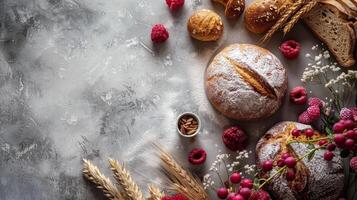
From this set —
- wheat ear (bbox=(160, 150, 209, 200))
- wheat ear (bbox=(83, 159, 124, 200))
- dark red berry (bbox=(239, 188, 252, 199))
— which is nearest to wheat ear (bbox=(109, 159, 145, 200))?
wheat ear (bbox=(83, 159, 124, 200))

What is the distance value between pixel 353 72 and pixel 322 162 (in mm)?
473

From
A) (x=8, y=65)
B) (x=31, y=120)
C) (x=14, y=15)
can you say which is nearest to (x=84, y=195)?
(x=31, y=120)

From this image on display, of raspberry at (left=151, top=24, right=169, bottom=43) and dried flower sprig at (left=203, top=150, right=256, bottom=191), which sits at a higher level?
raspberry at (left=151, top=24, right=169, bottom=43)

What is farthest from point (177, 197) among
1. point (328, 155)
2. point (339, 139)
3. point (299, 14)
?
point (299, 14)

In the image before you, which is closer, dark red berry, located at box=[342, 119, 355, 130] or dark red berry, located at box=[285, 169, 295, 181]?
dark red berry, located at box=[342, 119, 355, 130]

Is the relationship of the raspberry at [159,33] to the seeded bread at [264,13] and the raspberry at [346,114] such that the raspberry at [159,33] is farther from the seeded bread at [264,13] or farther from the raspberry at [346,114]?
the raspberry at [346,114]

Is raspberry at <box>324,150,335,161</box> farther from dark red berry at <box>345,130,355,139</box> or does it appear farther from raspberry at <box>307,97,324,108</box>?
raspberry at <box>307,97,324,108</box>

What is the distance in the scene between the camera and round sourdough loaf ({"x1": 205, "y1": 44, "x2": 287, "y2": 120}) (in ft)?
9.28

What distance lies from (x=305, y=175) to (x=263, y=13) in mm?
876

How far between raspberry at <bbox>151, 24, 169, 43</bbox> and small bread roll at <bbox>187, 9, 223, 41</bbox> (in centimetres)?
14

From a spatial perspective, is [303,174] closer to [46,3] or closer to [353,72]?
[353,72]

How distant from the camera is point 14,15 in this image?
3.06 meters

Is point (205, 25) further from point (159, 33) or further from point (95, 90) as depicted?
point (95, 90)

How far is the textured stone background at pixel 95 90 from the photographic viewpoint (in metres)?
2.96
